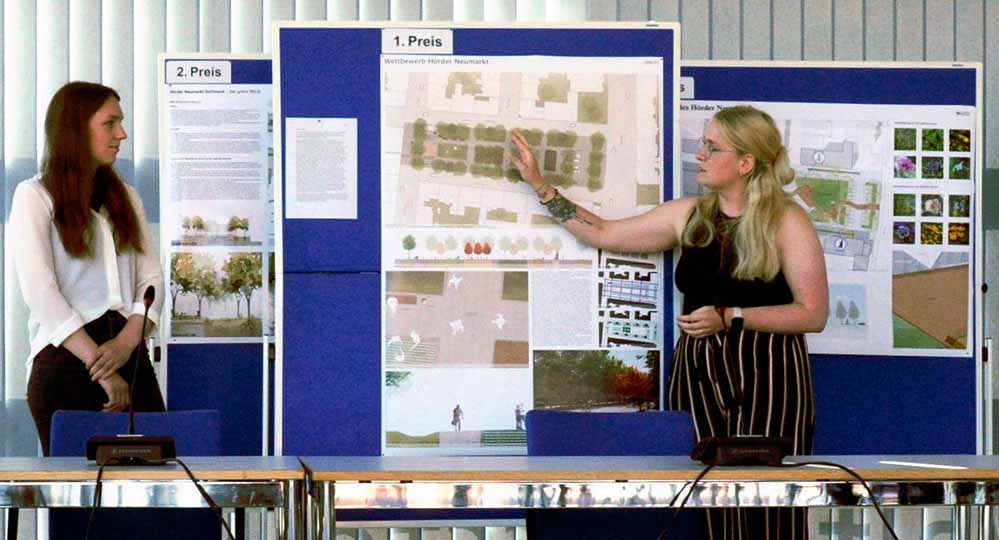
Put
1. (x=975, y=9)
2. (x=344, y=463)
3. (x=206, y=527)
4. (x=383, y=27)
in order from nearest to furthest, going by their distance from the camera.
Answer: (x=344, y=463)
(x=206, y=527)
(x=383, y=27)
(x=975, y=9)

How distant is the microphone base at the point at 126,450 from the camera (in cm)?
295

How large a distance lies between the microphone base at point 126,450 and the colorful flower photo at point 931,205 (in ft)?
10.1

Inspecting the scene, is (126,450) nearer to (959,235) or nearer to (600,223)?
(600,223)

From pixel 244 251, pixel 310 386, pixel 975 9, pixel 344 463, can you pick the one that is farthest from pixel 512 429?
pixel 975 9

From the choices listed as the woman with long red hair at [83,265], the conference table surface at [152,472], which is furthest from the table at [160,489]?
the woman with long red hair at [83,265]

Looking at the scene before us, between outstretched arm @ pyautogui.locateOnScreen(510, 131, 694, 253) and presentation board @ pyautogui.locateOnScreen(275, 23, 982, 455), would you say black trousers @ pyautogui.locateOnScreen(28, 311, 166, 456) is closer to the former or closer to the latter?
presentation board @ pyautogui.locateOnScreen(275, 23, 982, 455)

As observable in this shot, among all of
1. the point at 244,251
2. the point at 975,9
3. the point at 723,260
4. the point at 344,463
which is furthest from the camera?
the point at 975,9

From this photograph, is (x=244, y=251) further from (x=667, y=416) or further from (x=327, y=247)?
(x=667, y=416)

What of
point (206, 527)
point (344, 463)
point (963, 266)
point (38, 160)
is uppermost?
point (38, 160)

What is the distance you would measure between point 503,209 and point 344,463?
1954 mm

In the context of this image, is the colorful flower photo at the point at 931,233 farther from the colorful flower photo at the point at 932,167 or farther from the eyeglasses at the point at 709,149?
the eyeglasses at the point at 709,149

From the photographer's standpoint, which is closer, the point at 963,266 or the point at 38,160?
the point at 963,266

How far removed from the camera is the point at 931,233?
5227mm

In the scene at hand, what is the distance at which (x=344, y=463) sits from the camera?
118 inches
